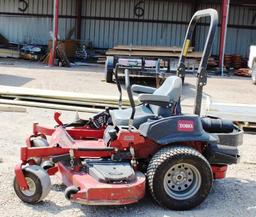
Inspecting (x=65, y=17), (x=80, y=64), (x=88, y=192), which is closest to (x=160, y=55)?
(x=80, y=64)

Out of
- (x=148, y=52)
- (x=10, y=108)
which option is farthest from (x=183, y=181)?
(x=148, y=52)

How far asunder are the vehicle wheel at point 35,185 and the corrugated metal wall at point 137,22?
67.9ft

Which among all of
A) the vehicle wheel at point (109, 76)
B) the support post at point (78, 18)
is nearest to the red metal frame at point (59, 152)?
the vehicle wheel at point (109, 76)

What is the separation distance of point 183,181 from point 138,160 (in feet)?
1.74

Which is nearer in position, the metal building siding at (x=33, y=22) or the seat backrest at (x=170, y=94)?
the seat backrest at (x=170, y=94)

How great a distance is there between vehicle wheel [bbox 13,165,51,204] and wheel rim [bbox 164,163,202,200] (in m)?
1.18

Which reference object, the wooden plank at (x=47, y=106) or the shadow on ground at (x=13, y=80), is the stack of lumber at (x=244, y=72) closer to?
the shadow on ground at (x=13, y=80)

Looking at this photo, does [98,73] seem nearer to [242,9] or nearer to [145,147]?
[242,9]

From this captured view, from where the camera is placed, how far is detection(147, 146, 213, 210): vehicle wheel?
192 inches

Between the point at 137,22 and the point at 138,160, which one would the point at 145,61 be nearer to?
the point at 137,22

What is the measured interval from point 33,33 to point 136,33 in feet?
17.4

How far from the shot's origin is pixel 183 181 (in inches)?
198

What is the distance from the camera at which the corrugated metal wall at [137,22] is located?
82.3ft

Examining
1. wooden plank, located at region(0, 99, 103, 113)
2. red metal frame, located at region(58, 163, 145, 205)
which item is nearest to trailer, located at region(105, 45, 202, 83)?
wooden plank, located at region(0, 99, 103, 113)
